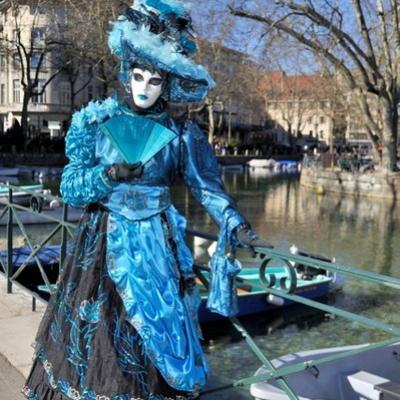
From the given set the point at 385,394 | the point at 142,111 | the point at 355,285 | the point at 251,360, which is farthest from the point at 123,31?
the point at 355,285

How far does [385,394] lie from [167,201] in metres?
1.61

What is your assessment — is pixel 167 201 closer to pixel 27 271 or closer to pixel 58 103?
pixel 27 271

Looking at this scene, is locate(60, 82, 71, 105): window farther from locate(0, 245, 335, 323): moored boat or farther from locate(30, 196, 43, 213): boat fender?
locate(30, 196, 43, 213): boat fender

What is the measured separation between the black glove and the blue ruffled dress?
3 cm

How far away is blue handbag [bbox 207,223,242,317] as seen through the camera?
7.47 feet

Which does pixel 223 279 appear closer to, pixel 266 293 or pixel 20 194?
pixel 266 293

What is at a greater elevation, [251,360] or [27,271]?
[27,271]

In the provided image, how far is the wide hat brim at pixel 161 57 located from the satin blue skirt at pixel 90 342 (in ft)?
1.89

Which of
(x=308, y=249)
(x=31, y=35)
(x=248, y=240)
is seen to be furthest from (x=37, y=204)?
(x=31, y=35)

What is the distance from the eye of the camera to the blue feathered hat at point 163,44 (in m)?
2.32

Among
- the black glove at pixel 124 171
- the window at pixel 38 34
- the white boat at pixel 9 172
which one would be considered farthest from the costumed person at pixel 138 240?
the white boat at pixel 9 172

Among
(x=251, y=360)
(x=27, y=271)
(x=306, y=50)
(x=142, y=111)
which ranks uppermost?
(x=306, y=50)

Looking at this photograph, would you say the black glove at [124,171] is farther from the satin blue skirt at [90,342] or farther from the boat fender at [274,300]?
the boat fender at [274,300]

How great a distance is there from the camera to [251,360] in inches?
253
